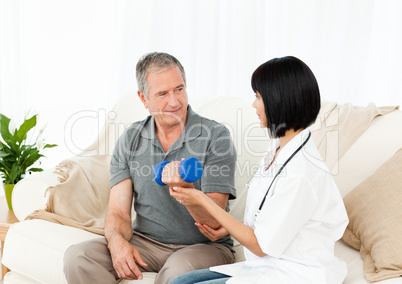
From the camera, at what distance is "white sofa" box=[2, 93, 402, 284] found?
1920mm

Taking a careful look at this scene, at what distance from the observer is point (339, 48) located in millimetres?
3250

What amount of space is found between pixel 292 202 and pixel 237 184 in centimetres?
96

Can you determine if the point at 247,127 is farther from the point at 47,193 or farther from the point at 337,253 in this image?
the point at 47,193

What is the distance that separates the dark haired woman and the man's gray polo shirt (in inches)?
17.4

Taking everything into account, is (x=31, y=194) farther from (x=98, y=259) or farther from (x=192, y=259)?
(x=192, y=259)

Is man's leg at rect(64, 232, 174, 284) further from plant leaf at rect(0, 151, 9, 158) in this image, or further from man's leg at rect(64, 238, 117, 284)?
plant leaf at rect(0, 151, 9, 158)

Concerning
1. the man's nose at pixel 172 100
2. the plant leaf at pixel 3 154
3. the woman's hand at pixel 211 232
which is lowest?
the woman's hand at pixel 211 232

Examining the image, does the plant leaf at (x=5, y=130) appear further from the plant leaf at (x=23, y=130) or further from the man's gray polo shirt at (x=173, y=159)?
the man's gray polo shirt at (x=173, y=159)

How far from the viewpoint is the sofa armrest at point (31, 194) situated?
2.25 m

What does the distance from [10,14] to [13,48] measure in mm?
263

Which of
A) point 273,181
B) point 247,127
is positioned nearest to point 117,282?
point 273,181

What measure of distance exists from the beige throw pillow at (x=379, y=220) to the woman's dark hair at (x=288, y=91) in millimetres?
546

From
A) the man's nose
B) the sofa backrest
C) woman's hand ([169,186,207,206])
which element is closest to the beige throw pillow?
the sofa backrest

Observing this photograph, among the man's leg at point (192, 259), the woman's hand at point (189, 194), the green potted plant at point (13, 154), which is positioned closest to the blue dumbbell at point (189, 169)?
the woman's hand at point (189, 194)
